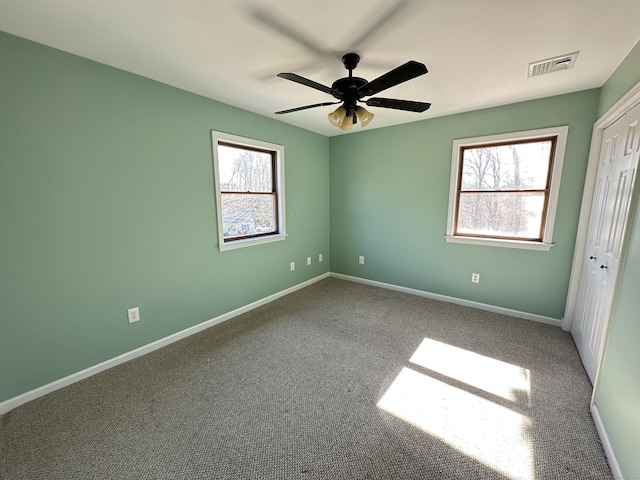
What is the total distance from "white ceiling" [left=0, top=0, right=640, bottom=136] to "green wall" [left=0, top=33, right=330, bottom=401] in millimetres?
239

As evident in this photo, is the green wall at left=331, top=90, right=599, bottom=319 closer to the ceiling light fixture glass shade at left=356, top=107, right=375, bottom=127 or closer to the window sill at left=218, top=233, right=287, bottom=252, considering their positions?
the window sill at left=218, top=233, right=287, bottom=252

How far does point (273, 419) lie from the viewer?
66.1 inches

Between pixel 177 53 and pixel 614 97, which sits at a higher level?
pixel 177 53

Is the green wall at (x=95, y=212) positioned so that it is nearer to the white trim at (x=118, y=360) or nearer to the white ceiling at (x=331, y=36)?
Answer: the white trim at (x=118, y=360)

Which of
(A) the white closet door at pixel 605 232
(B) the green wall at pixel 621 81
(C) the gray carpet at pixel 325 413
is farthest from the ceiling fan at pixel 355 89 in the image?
(C) the gray carpet at pixel 325 413

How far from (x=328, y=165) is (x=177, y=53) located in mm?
2706

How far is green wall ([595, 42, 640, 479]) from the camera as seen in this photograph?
1.23m

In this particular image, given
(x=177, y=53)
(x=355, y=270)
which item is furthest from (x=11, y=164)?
(x=355, y=270)

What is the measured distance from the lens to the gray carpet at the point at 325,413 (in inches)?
54.4

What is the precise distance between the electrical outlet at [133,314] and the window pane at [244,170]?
A: 1431 millimetres

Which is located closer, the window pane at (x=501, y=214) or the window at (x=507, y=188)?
the window at (x=507, y=188)

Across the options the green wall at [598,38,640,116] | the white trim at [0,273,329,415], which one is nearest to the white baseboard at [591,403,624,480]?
the green wall at [598,38,640,116]

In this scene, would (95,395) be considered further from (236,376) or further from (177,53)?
(177,53)

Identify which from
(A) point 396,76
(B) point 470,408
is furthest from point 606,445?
(A) point 396,76
